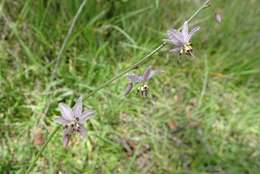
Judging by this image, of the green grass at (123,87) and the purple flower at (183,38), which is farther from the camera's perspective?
the green grass at (123,87)

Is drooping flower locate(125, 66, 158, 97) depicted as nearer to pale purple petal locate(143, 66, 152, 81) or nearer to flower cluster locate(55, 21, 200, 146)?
pale purple petal locate(143, 66, 152, 81)

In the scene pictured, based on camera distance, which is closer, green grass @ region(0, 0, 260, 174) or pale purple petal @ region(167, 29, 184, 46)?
pale purple petal @ region(167, 29, 184, 46)

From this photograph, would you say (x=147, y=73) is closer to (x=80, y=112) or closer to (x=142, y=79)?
(x=142, y=79)

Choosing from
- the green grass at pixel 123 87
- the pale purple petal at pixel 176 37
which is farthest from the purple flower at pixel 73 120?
the green grass at pixel 123 87

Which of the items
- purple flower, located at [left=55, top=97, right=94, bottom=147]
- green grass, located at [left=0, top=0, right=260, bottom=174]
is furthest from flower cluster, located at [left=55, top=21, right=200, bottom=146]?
green grass, located at [left=0, top=0, right=260, bottom=174]

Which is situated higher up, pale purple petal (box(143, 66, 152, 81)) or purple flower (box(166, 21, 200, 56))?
purple flower (box(166, 21, 200, 56))

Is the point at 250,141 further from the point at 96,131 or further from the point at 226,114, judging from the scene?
the point at 96,131

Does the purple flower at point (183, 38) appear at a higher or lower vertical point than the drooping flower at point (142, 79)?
higher

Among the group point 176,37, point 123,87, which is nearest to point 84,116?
point 176,37

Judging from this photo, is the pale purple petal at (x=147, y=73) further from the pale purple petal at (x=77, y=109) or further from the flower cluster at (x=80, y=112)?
the pale purple petal at (x=77, y=109)

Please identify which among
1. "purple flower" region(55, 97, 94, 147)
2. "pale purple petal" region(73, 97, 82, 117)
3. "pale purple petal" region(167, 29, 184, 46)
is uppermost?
"pale purple petal" region(167, 29, 184, 46)
